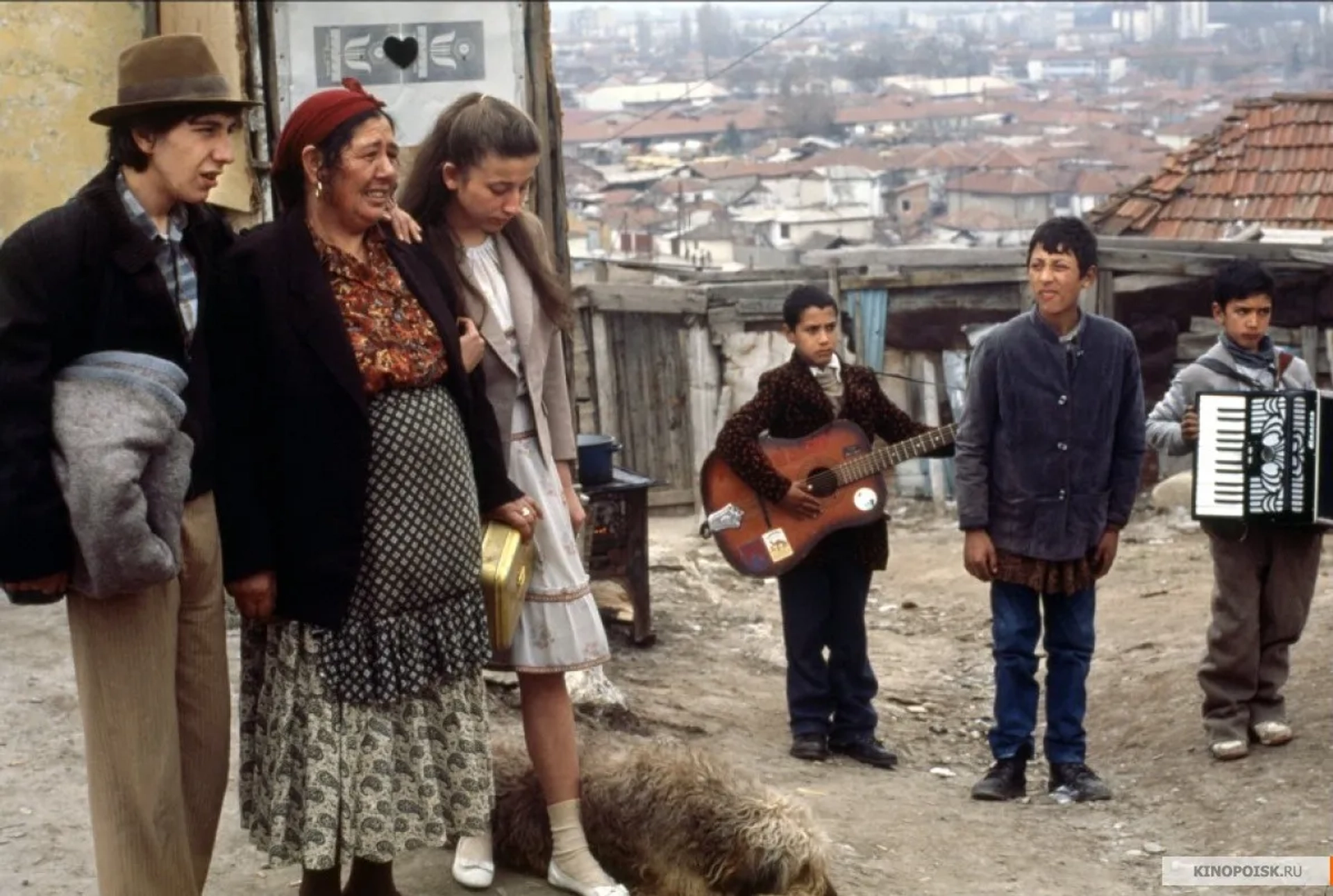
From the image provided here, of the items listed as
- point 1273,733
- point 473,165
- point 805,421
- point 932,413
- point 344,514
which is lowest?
point 932,413

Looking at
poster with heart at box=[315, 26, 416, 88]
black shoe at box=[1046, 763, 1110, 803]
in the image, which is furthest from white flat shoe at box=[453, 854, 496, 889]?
poster with heart at box=[315, 26, 416, 88]

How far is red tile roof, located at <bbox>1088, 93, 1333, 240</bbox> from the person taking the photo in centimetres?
1703

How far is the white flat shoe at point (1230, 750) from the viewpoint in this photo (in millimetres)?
6422

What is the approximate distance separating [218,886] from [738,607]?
18.3ft

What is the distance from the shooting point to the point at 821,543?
6.62 metres

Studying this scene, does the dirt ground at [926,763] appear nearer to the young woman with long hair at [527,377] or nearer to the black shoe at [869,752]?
the black shoe at [869,752]

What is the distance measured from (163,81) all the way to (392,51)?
3587 millimetres

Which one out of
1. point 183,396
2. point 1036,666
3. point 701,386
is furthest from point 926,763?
point 701,386

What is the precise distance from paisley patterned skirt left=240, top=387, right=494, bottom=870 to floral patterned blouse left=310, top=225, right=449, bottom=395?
52 mm

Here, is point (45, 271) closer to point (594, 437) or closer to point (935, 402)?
point (594, 437)

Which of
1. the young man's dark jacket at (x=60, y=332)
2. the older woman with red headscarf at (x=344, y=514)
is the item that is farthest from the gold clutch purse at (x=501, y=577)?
the young man's dark jacket at (x=60, y=332)

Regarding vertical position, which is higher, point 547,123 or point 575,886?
point 547,123

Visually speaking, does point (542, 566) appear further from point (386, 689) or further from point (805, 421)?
point (805, 421)

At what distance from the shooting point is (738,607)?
1008 cm
